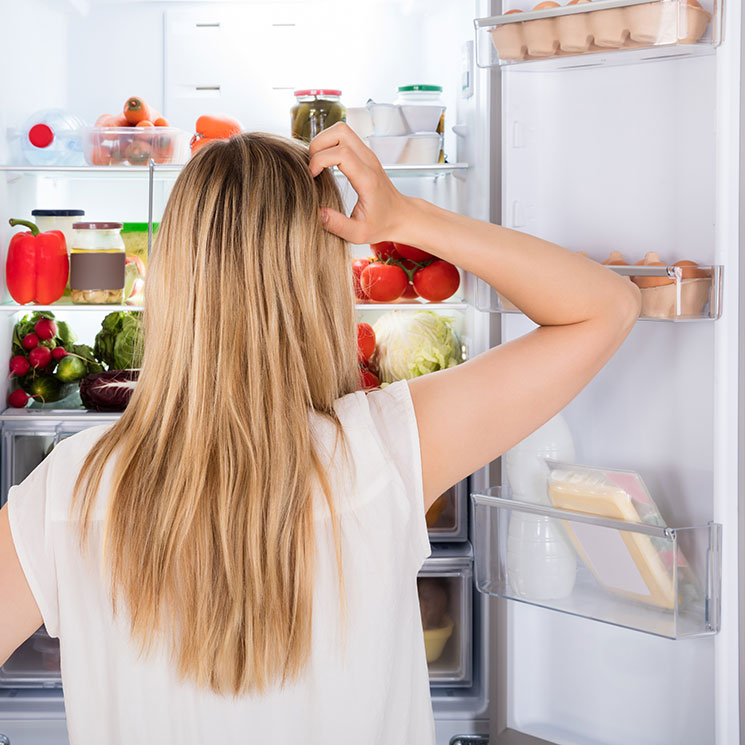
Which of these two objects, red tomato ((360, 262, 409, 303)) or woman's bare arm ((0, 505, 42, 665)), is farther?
red tomato ((360, 262, 409, 303))

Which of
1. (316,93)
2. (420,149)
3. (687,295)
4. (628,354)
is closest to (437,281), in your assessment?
(420,149)

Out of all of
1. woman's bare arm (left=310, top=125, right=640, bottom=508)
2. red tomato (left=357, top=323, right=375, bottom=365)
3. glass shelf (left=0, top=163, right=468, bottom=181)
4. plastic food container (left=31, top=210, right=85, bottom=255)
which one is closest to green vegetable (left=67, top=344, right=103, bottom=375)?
plastic food container (left=31, top=210, right=85, bottom=255)

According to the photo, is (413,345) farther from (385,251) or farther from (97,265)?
(97,265)

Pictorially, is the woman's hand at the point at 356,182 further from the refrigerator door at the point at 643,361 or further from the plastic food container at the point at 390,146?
the plastic food container at the point at 390,146

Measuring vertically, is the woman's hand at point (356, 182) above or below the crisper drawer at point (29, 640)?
above

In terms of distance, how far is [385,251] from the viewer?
8.03ft

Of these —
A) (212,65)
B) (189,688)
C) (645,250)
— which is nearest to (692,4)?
(645,250)

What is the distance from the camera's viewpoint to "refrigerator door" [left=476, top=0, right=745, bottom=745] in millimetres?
1421

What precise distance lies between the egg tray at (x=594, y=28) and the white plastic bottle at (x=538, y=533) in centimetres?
70

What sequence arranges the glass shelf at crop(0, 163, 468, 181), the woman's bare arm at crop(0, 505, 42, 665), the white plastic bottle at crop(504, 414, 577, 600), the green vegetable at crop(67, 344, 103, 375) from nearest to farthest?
the woman's bare arm at crop(0, 505, 42, 665) < the white plastic bottle at crop(504, 414, 577, 600) < the glass shelf at crop(0, 163, 468, 181) < the green vegetable at crop(67, 344, 103, 375)

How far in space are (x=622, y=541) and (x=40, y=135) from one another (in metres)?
1.87

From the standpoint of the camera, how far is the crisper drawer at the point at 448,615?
237 cm

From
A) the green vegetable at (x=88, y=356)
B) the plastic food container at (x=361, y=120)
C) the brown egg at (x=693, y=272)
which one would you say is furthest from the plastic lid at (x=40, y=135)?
the brown egg at (x=693, y=272)

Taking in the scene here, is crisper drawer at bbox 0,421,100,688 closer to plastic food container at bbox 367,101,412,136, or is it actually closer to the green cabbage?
the green cabbage
